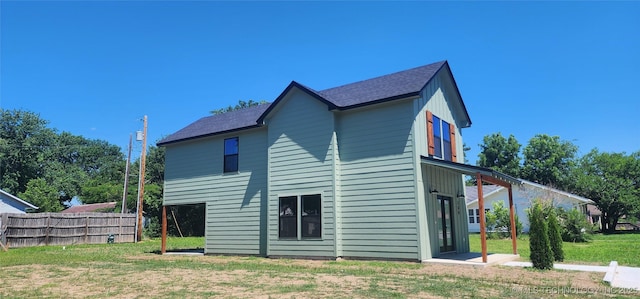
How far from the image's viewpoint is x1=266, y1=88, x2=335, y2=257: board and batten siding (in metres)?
12.4

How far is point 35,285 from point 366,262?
752 cm

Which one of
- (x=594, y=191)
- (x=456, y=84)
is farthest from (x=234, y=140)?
(x=594, y=191)

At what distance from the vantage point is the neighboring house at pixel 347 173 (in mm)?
11492

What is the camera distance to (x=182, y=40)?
15477 millimetres

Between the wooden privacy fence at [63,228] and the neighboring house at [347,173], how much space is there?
10431 millimetres

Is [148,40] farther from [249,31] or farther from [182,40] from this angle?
[249,31]

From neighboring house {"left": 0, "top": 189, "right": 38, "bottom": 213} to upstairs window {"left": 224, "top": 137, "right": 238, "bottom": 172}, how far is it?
73.4ft

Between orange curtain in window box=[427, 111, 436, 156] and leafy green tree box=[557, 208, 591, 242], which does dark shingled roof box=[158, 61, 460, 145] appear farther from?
leafy green tree box=[557, 208, 591, 242]

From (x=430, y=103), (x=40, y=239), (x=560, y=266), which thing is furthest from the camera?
(x=40, y=239)

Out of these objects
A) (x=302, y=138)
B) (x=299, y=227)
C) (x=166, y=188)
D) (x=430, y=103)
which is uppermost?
(x=430, y=103)

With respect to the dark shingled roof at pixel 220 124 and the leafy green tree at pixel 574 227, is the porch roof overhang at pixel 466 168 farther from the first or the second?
the leafy green tree at pixel 574 227

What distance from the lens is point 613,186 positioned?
3319cm

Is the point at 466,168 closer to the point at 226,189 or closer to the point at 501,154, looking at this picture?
the point at 226,189

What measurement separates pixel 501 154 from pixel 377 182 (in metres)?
38.2
